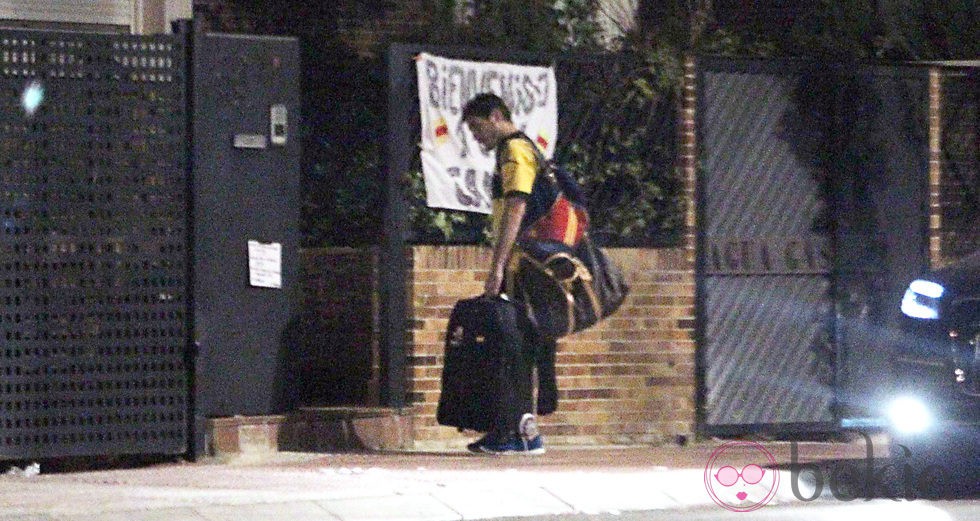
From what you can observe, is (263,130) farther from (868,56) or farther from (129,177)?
(868,56)

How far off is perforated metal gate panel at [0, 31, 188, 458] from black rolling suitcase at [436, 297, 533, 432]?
5.16ft

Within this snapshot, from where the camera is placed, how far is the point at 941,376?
9.32 meters

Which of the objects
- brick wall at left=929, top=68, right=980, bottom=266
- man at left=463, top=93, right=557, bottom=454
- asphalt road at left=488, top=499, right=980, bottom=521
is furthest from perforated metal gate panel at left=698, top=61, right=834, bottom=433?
asphalt road at left=488, top=499, right=980, bottom=521

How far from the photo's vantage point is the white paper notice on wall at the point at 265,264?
439 inches

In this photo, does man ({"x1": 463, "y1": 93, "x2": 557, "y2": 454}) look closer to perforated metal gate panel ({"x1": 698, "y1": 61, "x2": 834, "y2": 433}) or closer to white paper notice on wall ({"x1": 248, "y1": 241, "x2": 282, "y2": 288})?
white paper notice on wall ({"x1": 248, "y1": 241, "x2": 282, "y2": 288})

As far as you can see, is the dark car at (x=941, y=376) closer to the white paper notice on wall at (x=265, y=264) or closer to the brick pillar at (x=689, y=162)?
the brick pillar at (x=689, y=162)

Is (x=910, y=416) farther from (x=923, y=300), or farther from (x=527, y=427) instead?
(x=527, y=427)

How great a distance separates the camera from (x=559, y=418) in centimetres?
1209

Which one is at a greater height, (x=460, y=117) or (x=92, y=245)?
(x=460, y=117)

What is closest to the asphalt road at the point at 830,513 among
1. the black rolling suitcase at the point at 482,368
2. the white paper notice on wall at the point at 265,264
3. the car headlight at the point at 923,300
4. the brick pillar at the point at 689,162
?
the car headlight at the point at 923,300

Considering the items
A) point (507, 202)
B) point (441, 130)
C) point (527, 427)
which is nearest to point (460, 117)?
point (441, 130)

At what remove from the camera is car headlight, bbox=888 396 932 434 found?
935 centimetres

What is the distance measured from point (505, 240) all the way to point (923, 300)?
2.77 m

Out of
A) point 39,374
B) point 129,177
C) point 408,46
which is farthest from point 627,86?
point 39,374
